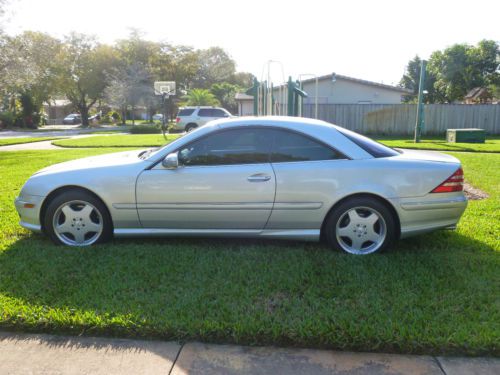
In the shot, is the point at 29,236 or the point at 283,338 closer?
the point at 283,338

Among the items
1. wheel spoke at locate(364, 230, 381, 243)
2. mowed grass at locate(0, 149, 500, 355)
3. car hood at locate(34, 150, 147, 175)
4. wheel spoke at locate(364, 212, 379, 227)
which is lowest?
mowed grass at locate(0, 149, 500, 355)

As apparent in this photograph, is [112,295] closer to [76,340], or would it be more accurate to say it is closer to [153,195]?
[76,340]

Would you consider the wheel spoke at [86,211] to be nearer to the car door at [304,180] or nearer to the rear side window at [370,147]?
the car door at [304,180]

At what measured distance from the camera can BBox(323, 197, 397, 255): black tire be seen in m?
4.18

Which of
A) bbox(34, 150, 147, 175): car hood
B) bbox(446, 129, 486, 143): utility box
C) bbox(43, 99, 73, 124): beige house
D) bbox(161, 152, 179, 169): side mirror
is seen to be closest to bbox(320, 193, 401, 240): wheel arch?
bbox(161, 152, 179, 169): side mirror

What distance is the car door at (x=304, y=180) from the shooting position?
4.18 metres

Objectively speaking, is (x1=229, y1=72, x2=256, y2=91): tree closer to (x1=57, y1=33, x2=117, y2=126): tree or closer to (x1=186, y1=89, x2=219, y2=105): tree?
(x1=57, y1=33, x2=117, y2=126): tree

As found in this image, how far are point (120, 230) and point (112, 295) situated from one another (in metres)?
1.18

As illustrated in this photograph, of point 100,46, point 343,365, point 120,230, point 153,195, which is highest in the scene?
point 100,46

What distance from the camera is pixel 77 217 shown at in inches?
174

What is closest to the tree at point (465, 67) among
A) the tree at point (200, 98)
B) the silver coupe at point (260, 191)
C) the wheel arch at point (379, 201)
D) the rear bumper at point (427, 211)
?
the tree at point (200, 98)

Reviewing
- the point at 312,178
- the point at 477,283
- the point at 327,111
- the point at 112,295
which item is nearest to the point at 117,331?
the point at 112,295

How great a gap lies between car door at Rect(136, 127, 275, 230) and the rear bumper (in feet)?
4.36

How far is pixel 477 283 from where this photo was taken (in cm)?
352
